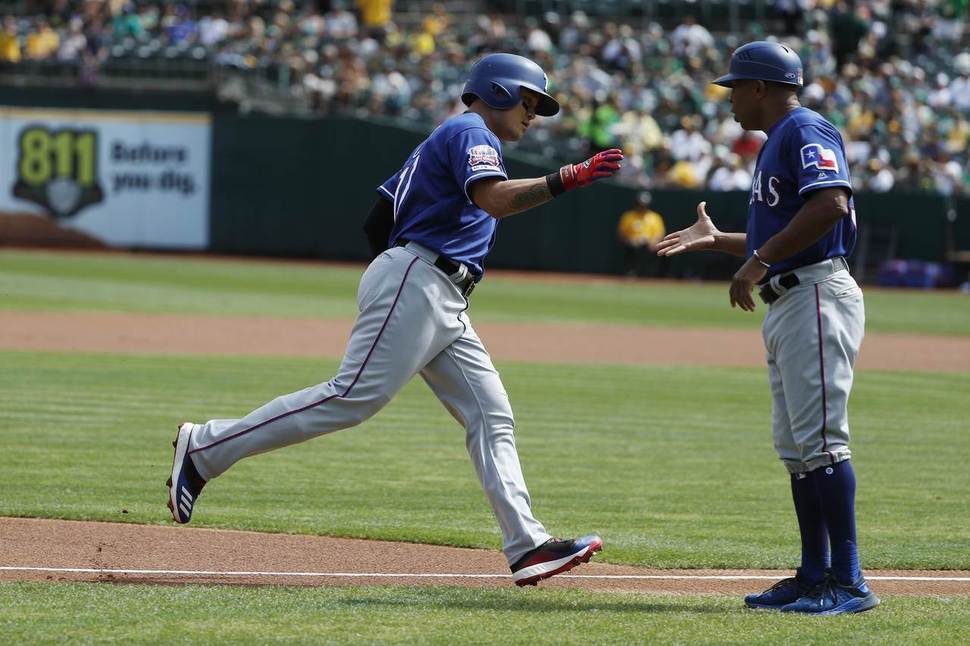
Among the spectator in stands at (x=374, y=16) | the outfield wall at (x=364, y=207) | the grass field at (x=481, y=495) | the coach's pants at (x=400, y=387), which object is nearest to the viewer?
the grass field at (x=481, y=495)

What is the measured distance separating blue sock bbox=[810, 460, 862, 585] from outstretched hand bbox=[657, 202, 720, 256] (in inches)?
37.0

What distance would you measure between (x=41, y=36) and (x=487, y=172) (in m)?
28.7

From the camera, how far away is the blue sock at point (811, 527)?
524 centimetres

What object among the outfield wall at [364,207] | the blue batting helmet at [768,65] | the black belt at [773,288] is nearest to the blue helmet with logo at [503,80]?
the blue batting helmet at [768,65]

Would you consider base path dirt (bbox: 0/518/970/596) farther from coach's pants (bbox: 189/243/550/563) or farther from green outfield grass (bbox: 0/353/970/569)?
coach's pants (bbox: 189/243/550/563)

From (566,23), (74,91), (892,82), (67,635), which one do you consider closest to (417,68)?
(566,23)

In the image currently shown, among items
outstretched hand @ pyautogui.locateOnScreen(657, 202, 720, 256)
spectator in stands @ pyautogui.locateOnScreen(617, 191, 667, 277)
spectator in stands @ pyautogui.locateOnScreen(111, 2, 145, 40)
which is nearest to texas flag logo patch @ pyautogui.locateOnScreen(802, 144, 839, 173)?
outstretched hand @ pyautogui.locateOnScreen(657, 202, 720, 256)

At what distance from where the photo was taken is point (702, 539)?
671 centimetres

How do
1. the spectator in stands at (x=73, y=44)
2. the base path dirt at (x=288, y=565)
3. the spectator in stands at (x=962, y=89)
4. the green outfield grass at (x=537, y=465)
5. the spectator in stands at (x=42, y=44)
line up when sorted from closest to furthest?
the base path dirt at (x=288, y=565), the green outfield grass at (x=537, y=465), the spectator in stands at (x=962, y=89), the spectator in stands at (x=73, y=44), the spectator in stands at (x=42, y=44)

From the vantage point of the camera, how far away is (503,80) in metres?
5.43

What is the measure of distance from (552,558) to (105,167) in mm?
27550

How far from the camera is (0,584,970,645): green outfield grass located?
447 cm

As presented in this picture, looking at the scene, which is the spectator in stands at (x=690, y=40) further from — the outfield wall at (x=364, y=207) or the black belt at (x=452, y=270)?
the black belt at (x=452, y=270)

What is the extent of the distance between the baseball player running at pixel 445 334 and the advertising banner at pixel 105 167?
26568mm
